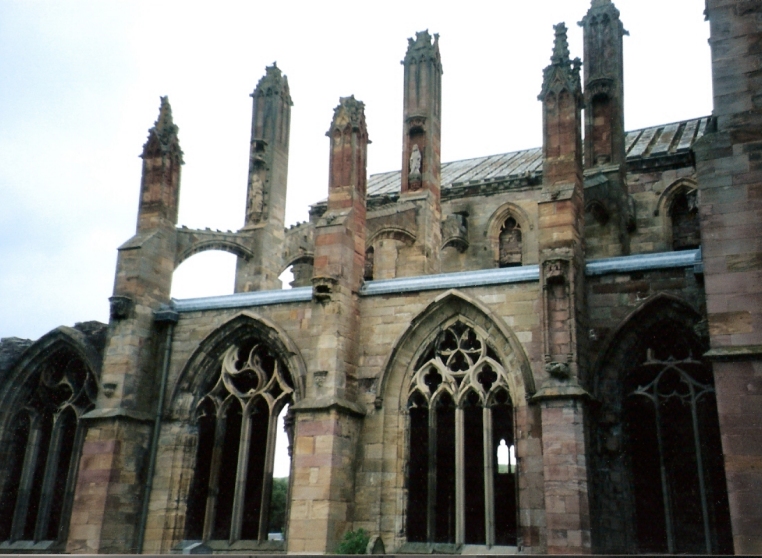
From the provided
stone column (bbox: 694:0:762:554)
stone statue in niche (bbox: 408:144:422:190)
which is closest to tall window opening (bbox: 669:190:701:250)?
stone statue in niche (bbox: 408:144:422:190)

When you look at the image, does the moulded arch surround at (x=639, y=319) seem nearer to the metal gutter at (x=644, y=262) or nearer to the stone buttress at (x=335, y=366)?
the metal gutter at (x=644, y=262)

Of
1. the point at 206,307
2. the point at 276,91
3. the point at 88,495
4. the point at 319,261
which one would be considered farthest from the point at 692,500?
the point at 276,91

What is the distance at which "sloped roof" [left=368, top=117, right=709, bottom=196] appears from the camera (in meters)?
22.4

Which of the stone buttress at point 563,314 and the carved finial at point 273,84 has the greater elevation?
the carved finial at point 273,84

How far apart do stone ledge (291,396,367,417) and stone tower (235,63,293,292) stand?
19.1 feet

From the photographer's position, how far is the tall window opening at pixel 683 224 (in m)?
21.0

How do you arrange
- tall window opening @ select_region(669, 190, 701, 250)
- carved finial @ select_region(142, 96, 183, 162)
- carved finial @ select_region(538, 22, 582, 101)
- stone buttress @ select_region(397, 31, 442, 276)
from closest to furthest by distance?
carved finial @ select_region(538, 22, 582, 101) < carved finial @ select_region(142, 96, 183, 162) < stone buttress @ select_region(397, 31, 442, 276) < tall window opening @ select_region(669, 190, 701, 250)

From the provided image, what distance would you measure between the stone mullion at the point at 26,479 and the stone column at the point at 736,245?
41.1ft

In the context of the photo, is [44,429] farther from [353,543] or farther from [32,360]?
[353,543]

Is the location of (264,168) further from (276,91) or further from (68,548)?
(68,548)

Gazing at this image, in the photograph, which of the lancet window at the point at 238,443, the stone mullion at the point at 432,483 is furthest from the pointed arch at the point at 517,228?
the stone mullion at the point at 432,483

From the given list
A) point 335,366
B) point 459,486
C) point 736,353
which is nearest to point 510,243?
point 335,366

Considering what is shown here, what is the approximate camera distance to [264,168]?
19.4 meters

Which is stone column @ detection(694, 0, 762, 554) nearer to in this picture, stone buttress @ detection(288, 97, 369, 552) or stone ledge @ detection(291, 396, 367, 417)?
stone ledge @ detection(291, 396, 367, 417)
